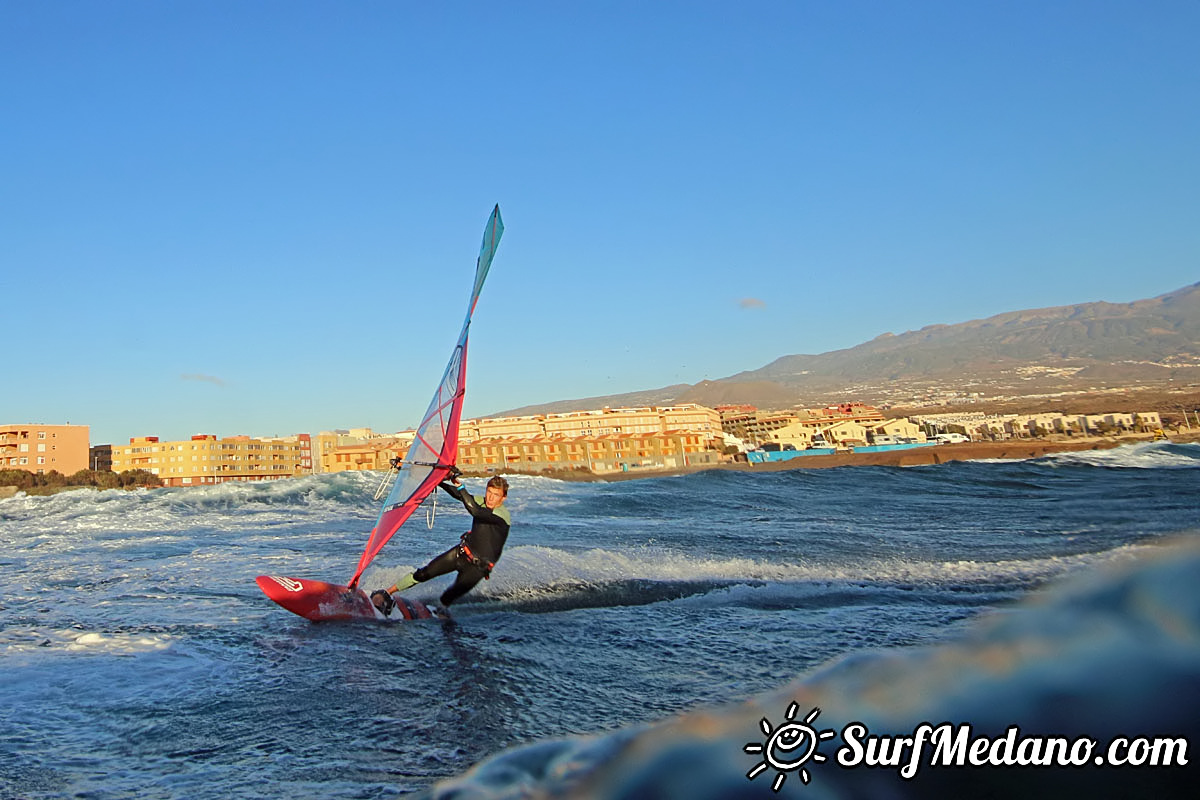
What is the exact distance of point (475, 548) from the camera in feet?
24.8

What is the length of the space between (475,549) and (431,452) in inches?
45.7

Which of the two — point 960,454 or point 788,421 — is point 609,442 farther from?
point 960,454

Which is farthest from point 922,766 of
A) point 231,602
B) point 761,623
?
point 231,602

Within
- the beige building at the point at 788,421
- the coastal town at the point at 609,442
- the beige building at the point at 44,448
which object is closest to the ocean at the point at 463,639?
the coastal town at the point at 609,442

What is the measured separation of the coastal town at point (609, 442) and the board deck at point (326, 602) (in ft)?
192

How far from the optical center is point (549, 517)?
1927 centimetres

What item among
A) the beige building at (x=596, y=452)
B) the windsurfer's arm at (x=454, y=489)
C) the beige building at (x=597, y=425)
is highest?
the beige building at (x=597, y=425)

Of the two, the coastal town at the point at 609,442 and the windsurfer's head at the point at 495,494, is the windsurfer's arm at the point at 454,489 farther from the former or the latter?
the coastal town at the point at 609,442

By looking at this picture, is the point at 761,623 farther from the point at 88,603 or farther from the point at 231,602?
the point at 88,603

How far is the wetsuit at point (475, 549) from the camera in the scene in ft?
24.8

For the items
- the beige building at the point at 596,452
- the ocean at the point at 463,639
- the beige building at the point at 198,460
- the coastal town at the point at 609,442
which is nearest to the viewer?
the ocean at the point at 463,639

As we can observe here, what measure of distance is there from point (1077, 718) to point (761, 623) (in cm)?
574

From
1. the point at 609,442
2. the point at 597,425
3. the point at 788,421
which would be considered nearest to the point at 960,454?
the point at 609,442

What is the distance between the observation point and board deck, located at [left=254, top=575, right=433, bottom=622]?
734cm
